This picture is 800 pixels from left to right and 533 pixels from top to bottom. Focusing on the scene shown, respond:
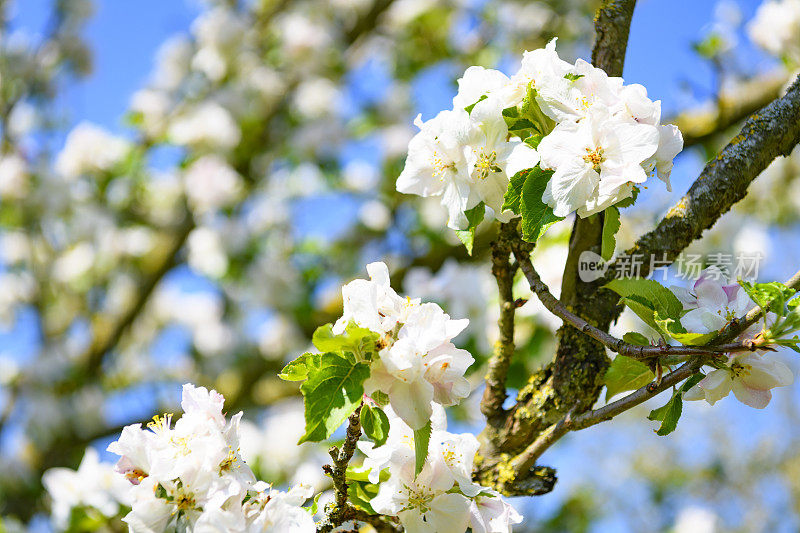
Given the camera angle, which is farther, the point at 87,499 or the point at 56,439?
the point at 56,439

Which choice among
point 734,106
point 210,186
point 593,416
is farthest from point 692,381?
point 210,186

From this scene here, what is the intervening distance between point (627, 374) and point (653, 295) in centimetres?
12

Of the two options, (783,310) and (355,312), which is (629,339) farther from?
(355,312)

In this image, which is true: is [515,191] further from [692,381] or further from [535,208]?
[692,381]

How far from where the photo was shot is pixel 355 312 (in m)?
0.85

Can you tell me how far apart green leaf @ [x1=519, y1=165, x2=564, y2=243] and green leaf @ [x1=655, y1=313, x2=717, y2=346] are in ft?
0.60

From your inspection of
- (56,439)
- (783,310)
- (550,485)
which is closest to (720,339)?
(783,310)

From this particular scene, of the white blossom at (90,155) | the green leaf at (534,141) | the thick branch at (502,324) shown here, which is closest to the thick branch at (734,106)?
the thick branch at (502,324)

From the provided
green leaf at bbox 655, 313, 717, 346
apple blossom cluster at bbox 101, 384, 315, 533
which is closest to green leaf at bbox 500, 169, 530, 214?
green leaf at bbox 655, 313, 717, 346

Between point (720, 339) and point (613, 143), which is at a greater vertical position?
point (613, 143)

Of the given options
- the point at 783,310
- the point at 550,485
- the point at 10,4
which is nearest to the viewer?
the point at 783,310

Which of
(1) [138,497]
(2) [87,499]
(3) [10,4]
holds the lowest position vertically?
(1) [138,497]

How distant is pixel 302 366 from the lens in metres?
0.86

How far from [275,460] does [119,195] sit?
6.42ft
